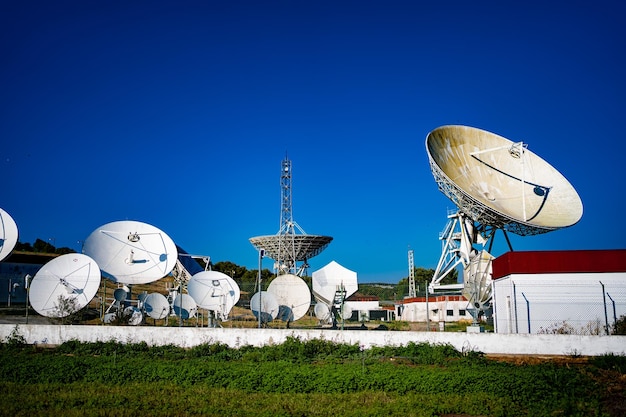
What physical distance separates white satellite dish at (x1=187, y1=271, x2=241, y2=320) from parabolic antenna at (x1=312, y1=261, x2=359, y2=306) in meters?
5.89

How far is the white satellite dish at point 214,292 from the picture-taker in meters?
30.5

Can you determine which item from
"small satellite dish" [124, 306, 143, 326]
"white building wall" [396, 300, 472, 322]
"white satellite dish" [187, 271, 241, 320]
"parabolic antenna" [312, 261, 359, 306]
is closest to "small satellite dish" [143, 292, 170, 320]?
"small satellite dish" [124, 306, 143, 326]

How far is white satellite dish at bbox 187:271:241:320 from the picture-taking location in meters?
30.5

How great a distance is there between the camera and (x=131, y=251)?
3089cm

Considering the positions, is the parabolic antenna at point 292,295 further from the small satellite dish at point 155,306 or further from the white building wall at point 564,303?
the white building wall at point 564,303

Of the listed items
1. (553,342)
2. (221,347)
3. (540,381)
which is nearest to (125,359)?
(221,347)

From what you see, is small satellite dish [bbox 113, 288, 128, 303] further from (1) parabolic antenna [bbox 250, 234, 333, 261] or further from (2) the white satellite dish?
(1) parabolic antenna [bbox 250, 234, 333, 261]

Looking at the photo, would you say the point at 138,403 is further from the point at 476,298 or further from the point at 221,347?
the point at 476,298

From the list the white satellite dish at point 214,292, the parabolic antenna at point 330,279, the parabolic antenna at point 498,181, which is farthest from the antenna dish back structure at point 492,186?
the white satellite dish at point 214,292

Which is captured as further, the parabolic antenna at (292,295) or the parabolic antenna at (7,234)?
the parabolic antenna at (7,234)

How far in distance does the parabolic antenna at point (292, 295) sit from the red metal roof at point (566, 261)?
12.3 meters

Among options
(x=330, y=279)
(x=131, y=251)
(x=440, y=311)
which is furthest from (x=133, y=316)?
(x=440, y=311)

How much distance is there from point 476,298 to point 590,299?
7316 mm

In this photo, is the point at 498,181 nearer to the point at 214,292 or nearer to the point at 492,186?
the point at 492,186
